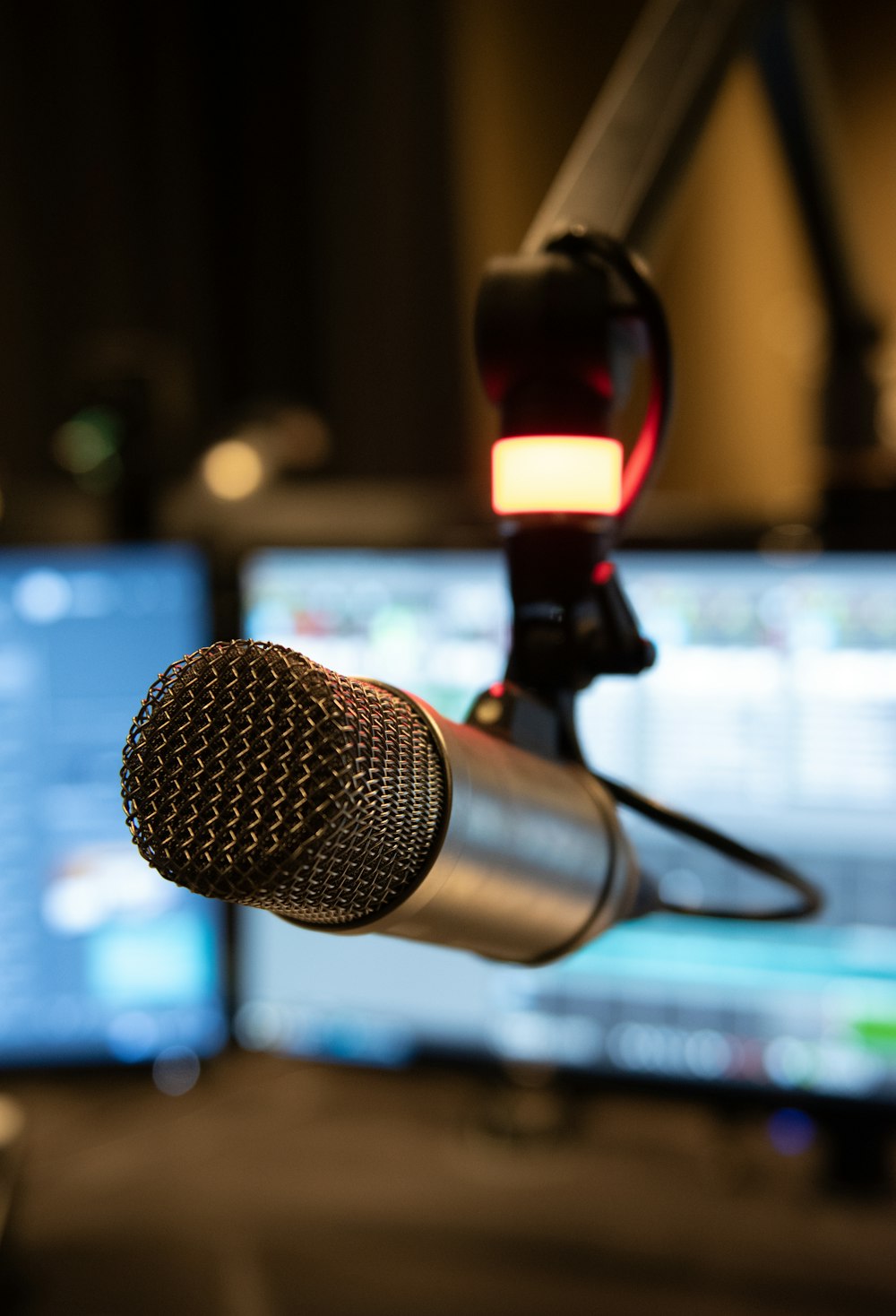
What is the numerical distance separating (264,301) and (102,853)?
1066 mm

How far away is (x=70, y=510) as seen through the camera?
35.0 inches

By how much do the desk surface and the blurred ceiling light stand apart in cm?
40

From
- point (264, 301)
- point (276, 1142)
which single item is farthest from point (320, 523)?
point (264, 301)

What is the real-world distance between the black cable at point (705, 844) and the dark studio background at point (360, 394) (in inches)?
7.5

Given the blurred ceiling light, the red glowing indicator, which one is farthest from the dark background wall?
the red glowing indicator

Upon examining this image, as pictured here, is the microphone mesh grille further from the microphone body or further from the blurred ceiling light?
the blurred ceiling light

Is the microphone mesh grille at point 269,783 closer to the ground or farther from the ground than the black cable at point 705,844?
farther from the ground

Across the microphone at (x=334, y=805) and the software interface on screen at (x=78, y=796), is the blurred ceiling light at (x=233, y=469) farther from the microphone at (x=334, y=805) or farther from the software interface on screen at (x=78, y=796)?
the microphone at (x=334, y=805)

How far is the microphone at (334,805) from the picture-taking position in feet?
0.84

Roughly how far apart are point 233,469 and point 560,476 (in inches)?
25.2

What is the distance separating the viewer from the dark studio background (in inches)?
28.8

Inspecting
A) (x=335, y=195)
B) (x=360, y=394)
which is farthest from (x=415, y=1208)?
(x=335, y=195)

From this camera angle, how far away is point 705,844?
1.23 feet

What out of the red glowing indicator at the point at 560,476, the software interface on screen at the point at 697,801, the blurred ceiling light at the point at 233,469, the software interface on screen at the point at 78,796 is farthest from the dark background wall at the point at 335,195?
the red glowing indicator at the point at 560,476
